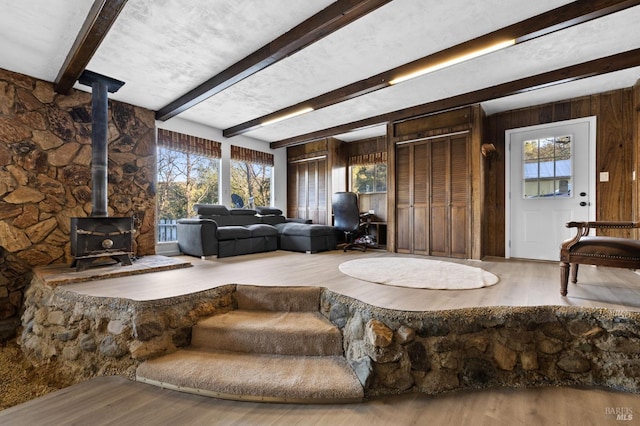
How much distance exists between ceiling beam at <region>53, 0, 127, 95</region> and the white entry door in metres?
5.17

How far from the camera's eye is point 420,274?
298 centimetres

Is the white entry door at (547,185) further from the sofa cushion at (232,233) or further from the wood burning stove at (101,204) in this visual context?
the wood burning stove at (101,204)

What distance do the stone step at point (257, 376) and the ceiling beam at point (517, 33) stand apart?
3.04 m

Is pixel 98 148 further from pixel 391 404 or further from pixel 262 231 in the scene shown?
pixel 391 404

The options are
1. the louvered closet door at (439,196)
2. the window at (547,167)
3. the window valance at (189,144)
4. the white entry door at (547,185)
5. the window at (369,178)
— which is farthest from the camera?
the window at (369,178)

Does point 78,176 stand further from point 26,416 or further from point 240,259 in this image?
point 26,416

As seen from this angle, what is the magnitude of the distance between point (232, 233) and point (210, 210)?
0.82 metres

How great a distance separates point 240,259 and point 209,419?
8.72ft

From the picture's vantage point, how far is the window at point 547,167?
157 inches

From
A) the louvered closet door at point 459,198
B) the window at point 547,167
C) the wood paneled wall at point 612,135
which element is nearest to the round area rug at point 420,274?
the louvered closet door at point 459,198

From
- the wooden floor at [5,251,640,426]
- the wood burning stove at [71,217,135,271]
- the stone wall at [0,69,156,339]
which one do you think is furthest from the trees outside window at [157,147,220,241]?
the wooden floor at [5,251,640,426]

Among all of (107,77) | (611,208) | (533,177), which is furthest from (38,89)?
(611,208)

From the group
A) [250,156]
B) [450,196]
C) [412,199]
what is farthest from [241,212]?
[450,196]

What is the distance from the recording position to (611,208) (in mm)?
3668
